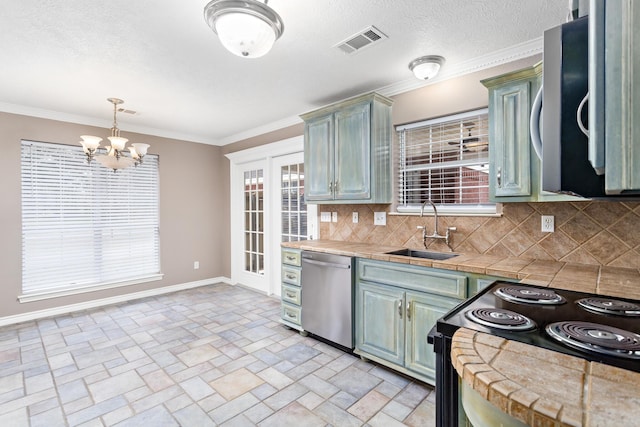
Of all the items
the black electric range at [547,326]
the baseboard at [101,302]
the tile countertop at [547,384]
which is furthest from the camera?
the baseboard at [101,302]

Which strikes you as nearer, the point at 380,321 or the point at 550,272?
the point at 550,272

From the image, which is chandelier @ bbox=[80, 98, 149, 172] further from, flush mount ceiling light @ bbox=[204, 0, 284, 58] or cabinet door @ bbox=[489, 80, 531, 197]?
cabinet door @ bbox=[489, 80, 531, 197]

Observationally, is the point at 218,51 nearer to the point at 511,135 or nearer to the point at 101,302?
the point at 511,135

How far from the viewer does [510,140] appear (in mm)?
2211

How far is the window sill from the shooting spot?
3.77m

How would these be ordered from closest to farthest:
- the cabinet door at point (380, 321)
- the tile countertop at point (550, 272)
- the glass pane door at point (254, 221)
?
1. the tile countertop at point (550, 272)
2. the cabinet door at point (380, 321)
3. the glass pane door at point (254, 221)

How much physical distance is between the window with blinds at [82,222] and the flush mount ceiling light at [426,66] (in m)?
3.98

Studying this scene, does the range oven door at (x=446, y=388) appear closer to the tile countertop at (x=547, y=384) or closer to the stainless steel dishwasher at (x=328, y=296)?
the tile countertop at (x=547, y=384)

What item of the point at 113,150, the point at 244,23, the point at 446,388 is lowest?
the point at 446,388

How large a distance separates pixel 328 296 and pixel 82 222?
11.4 feet

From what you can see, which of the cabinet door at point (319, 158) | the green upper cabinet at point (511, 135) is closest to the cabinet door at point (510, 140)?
the green upper cabinet at point (511, 135)

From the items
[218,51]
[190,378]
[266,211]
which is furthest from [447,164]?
[190,378]

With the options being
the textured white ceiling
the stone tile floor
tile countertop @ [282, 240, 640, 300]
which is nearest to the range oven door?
tile countertop @ [282, 240, 640, 300]

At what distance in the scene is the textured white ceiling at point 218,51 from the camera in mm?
1983
